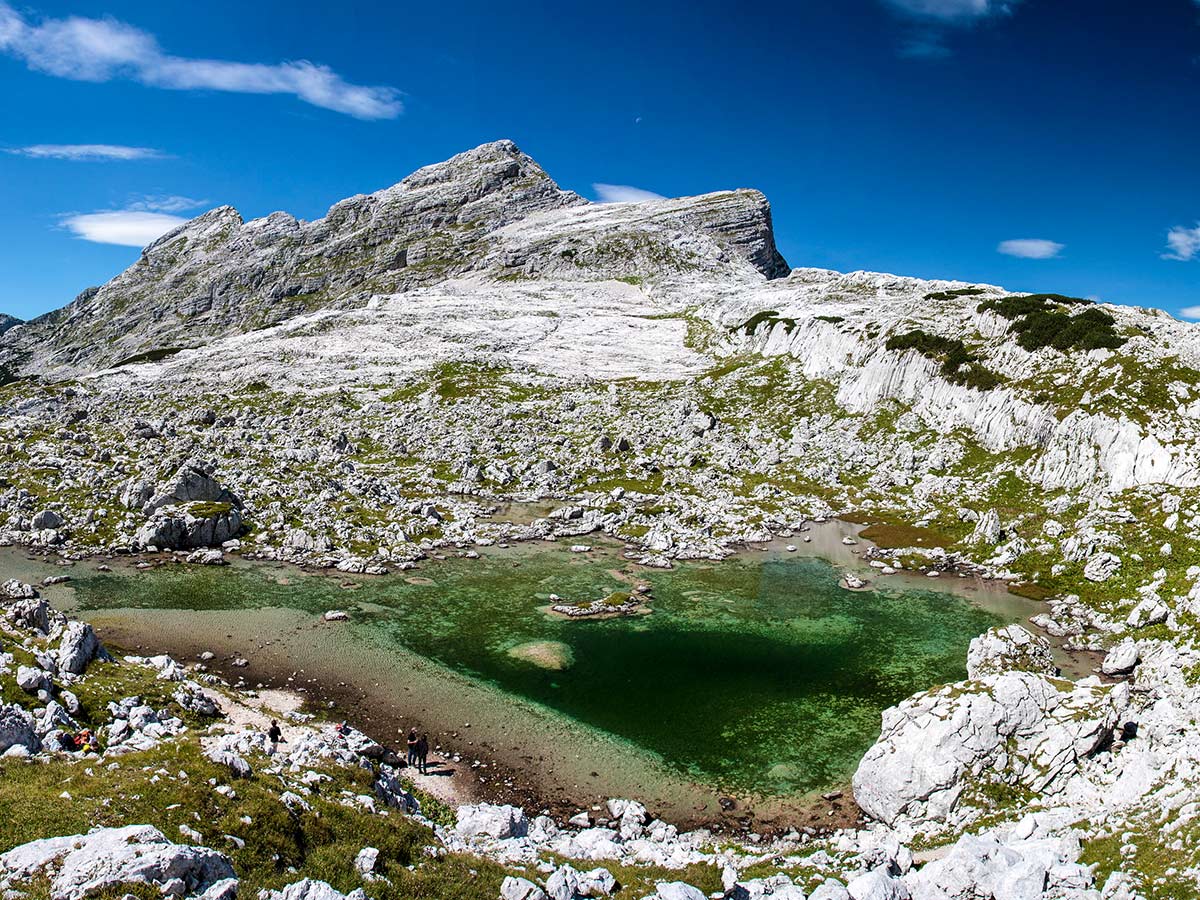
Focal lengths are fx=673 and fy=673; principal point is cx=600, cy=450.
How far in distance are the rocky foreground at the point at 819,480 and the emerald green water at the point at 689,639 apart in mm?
5335

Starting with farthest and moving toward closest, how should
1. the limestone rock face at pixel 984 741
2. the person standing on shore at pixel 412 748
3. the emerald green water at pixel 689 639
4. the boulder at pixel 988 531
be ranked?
the boulder at pixel 988 531 < the emerald green water at pixel 689 639 < the person standing on shore at pixel 412 748 < the limestone rock face at pixel 984 741

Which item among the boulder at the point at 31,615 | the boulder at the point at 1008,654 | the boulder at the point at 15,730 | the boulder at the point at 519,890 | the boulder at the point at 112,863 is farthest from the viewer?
the boulder at the point at 31,615

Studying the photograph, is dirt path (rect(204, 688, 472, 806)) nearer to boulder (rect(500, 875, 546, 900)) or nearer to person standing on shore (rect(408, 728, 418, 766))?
person standing on shore (rect(408, 728, 418, 766))

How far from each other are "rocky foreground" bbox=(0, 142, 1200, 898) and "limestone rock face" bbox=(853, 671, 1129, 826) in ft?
0.36

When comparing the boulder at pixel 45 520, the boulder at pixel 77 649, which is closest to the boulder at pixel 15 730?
the boulder at pixel 77 649

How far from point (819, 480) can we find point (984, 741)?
67125 millimetres

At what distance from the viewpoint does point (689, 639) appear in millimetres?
50000

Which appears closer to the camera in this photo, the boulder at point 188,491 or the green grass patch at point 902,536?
the green grass patch at point 902,536

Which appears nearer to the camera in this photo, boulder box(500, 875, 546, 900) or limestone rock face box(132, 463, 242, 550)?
boulder box(500, 875, 546, 900)

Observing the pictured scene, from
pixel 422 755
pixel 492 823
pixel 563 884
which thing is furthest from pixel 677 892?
pixel 422 755

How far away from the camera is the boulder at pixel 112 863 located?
1521 cm

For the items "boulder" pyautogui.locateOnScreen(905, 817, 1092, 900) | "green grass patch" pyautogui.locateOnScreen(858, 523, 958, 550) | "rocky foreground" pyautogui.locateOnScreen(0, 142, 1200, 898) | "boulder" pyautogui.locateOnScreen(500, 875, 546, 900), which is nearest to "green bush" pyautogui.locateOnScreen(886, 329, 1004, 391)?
"rocky foreground" pyautogui.locateOnScreen(0, 142, 1200, 898)

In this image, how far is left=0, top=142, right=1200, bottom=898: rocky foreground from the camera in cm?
2552

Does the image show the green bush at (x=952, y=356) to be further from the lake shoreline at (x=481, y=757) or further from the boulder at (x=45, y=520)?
the boulder at (x=45, y=520)
